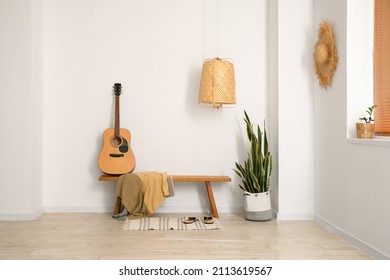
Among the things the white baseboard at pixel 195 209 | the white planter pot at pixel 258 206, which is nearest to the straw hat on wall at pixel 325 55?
the white planter pot at pixel 258 206

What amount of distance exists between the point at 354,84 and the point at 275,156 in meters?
1.18

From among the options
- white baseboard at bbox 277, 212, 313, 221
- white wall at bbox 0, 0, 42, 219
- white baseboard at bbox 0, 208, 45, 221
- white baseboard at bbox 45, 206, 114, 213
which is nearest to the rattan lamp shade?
white baseboard at bbox 277, 212, 313, 221

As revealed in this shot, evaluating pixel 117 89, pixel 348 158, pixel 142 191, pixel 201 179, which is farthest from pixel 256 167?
pixel 117 89

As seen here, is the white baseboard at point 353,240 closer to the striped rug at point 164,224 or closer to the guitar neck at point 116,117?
the striped rug at point 164,224

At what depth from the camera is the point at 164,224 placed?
152 inches

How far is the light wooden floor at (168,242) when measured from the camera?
9.58 feet

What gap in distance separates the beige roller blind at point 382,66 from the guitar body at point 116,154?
2333mm

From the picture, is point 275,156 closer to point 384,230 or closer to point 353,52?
point 353,52

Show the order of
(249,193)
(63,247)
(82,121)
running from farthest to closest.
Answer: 1. (82,121)
2. (249,193)
3. (63,247)

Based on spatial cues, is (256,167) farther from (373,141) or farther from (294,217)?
(373,141)

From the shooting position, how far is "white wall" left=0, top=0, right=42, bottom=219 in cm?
412

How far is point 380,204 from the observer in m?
→ 2.83

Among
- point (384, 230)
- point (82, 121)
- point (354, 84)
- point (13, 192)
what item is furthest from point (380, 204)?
point (13, 192)
